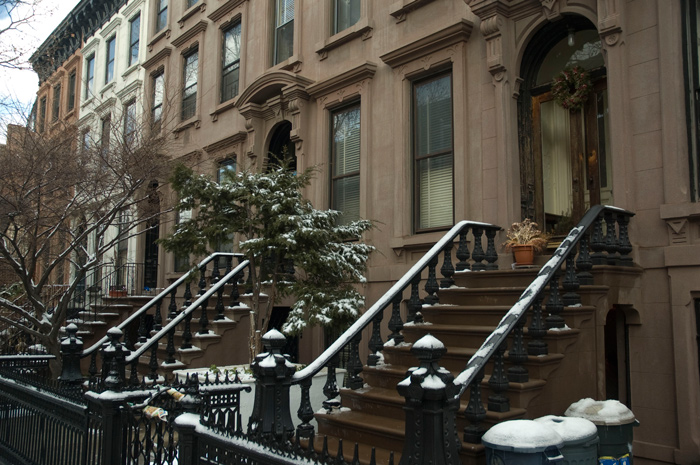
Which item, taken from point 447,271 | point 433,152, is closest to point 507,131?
point 433,152

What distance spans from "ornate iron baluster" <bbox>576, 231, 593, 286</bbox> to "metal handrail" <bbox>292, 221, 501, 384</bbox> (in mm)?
1861

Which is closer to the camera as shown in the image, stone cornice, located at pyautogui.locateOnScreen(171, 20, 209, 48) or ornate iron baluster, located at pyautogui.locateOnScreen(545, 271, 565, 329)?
ornate iron baluster, located at pyautogui.locateOnScreen(545, 271, 565, 329)

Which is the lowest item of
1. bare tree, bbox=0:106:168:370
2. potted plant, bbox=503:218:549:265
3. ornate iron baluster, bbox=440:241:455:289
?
ornate iron baluster, bbox=440:241:455:289

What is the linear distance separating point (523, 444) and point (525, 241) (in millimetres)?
4408

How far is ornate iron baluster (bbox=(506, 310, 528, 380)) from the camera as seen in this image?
608cm

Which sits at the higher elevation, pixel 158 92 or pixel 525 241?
pixel 158 92

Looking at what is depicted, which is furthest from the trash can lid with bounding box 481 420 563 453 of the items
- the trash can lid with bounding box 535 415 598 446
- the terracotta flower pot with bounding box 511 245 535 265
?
the terracotta flower pot with bounding box 511 245 535 265

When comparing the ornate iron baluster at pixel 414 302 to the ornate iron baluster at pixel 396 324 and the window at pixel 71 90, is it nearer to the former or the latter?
the ornate iron baluster at pixel 396 324

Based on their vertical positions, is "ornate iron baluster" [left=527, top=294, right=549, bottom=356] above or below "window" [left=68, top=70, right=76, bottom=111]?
below

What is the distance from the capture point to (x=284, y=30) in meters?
14.8

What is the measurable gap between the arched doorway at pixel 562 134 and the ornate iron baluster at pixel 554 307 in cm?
307

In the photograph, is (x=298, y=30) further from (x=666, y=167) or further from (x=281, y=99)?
(x=666, y=167)

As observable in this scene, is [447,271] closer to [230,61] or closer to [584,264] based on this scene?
[584,264]

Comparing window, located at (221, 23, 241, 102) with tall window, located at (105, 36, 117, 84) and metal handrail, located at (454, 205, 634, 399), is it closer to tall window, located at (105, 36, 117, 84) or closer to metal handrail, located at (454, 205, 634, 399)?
tall window, located at (105, 36, 117, 84)
